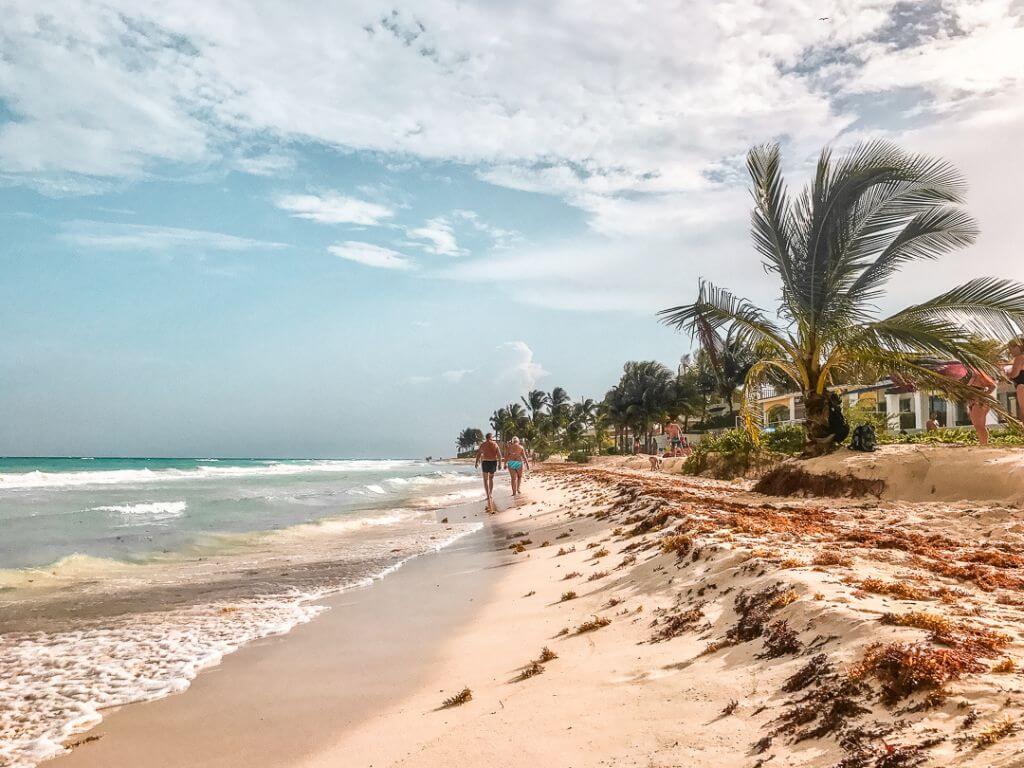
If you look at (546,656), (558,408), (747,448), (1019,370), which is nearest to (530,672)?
(546,656)

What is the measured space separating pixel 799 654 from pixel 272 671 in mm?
3937

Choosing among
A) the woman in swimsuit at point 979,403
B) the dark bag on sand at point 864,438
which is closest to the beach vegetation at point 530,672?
the dark bag on sand at point 864,438

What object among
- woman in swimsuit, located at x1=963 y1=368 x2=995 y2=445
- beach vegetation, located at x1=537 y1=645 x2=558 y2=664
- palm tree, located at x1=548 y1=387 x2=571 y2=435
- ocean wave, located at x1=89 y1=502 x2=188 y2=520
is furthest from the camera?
palm tree, located at x1=548 y1=387 x2=571 y2=435

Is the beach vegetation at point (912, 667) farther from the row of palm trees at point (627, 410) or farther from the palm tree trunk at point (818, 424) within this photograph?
the row of palm trees at point (627, 410)

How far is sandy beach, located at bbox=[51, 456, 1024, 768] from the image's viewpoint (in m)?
2.60

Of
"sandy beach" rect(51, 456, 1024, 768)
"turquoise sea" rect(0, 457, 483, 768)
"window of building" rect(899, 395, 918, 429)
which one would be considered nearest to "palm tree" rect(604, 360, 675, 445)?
"window of building" rect(899, 395, 918, 429)

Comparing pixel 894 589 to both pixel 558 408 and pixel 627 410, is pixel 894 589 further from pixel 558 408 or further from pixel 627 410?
pixel 558 408

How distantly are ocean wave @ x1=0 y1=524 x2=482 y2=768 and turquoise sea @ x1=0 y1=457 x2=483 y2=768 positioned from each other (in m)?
0.01

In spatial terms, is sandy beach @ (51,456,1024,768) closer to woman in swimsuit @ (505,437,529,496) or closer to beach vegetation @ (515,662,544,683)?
beach vegetation @ (515,662,544,683)

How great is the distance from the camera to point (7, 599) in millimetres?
7574

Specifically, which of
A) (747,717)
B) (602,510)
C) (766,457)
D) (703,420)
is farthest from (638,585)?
(703,420)

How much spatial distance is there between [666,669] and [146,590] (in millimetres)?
7195

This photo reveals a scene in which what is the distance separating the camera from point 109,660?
17.3 feet

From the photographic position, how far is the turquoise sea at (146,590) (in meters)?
4.64
